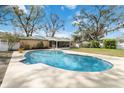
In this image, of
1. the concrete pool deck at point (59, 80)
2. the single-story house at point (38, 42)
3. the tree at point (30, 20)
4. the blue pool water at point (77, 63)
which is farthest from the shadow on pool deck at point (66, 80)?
the tree at point (30, 20)

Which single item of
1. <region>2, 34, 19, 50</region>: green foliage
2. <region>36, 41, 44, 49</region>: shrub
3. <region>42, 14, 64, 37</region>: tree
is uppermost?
<region>42, 14, 64, 37</region>: tree

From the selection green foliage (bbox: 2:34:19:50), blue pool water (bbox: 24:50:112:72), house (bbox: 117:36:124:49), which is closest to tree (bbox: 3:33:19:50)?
green foliage (bbox: 2:34:19:50)

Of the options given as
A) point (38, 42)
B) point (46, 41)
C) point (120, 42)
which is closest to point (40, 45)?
point (38, 42)

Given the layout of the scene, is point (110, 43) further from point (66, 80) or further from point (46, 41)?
point (66, 80)

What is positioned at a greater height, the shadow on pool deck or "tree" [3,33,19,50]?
"tree" [3,33,19,50]

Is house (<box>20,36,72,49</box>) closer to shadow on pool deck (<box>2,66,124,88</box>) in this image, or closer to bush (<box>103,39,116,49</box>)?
bush (<box>103,39,116,49</box>)

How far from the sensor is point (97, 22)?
21.0 meters

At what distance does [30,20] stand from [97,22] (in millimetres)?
9544

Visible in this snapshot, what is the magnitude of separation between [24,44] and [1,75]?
446 inches

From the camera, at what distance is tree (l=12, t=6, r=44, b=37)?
771 inches

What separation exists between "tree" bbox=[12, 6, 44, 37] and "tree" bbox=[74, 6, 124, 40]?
520 centimetres

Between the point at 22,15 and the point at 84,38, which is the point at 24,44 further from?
the point at 84,38
